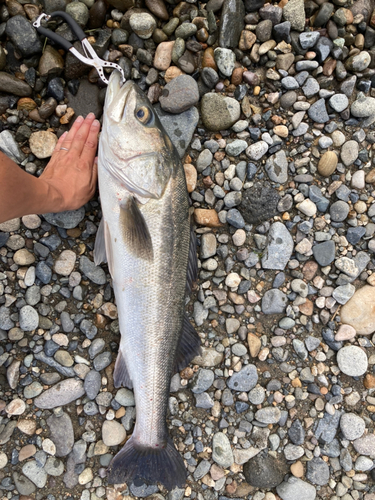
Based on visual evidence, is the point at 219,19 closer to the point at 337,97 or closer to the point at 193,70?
the point at 193,70

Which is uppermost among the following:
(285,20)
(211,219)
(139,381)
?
(285,20)

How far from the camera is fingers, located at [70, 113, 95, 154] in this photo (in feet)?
9.91

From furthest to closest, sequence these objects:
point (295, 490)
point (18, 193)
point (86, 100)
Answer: point (295, 490) < point (86, 100) < point (18, 193)

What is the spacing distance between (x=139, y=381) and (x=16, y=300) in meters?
1.32

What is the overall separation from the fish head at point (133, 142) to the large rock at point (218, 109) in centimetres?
70

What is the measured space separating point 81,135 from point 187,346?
6.79 feet

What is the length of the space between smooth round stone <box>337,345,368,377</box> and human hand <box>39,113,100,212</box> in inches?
110

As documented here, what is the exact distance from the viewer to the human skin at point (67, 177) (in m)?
2.66

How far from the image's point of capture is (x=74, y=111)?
123 inches

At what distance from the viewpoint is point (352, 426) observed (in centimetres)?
329

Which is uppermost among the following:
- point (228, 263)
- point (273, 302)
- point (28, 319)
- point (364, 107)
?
point (364, 107)

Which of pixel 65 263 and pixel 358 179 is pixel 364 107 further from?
pixel 65 263

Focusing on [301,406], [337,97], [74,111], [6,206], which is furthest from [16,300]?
[337,97]

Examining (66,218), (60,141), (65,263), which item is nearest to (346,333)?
(65,263)
